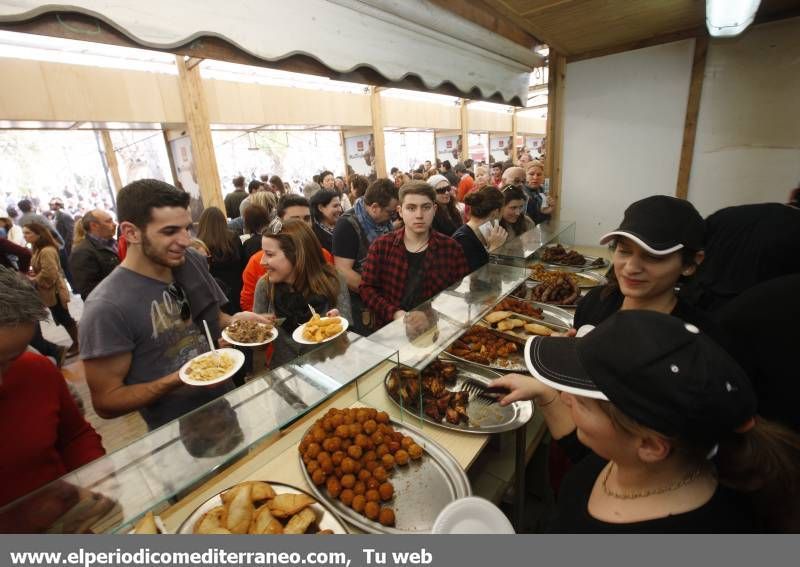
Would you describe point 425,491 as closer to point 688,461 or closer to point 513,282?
point 688,461

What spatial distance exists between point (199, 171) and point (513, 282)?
652 centimetres

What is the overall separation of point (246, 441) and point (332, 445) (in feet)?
1.12

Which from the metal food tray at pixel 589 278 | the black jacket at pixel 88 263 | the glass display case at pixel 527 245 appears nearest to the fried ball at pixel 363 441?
the glass display case at pixel 527 245

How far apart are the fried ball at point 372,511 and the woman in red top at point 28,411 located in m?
1.30

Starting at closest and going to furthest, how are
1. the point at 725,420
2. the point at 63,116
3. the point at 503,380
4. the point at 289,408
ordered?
the point at 725,420, the point at 289,408, the point at 503,380, the point at 63,116

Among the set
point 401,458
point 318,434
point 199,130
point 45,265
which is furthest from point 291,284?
point 199,130

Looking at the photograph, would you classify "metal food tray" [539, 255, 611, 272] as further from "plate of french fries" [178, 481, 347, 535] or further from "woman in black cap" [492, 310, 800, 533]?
"plate of french fries" [178, 481, 347, 535]

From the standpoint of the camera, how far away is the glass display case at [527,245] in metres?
3.35

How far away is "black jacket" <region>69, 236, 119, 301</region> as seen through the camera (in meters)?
4.35

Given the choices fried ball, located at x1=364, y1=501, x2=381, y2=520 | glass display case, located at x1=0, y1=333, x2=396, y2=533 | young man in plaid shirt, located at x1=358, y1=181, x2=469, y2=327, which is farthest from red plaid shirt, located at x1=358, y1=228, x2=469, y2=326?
fried ball, located at x1=364, y1=501, x2=381, y2=520

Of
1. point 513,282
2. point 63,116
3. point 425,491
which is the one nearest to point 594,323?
point 513,282

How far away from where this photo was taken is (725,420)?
2.78ft

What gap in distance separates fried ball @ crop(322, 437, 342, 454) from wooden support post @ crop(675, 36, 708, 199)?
503cm

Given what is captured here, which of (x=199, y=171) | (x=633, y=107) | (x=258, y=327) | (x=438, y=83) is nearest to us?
(x=258, y=327)
